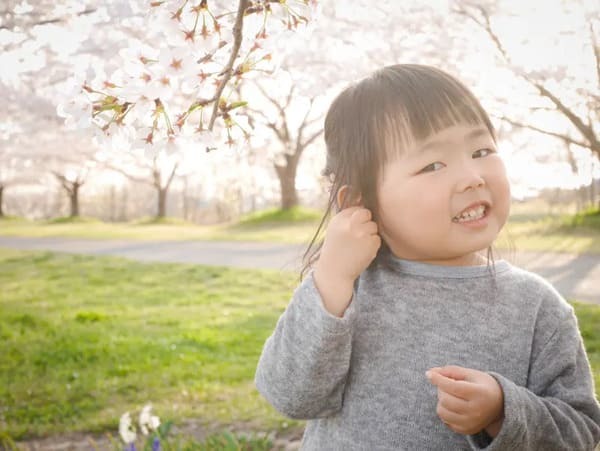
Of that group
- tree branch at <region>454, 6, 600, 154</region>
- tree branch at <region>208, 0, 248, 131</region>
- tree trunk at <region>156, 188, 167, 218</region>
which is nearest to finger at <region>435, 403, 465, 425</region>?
tree branch at <region>208, 0, 248, 131</region>

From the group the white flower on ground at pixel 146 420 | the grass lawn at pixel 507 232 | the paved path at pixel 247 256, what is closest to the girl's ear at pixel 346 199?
the grass lawn at pixel 507 232

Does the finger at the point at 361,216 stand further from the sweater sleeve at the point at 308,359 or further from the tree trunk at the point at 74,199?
the tree trunk at the point at 74,199

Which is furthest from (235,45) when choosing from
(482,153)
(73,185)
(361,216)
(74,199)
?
(73,185)

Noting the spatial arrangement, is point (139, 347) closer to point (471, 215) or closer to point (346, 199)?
point (346, 199)

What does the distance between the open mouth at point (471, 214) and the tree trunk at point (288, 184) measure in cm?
1710

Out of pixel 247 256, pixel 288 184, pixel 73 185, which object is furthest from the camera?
pixel 73 185

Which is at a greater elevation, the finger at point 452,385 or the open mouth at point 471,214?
the open mouth at point 471,214

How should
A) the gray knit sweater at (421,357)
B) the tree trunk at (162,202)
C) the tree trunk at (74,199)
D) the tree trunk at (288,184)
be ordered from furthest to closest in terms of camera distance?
the tree trunk at (74,199), the tree trunk at (162,202), the tree trunk at (288,184), the gray knit sweater at (421,357)

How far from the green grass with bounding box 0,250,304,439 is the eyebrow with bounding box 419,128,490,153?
2.07m

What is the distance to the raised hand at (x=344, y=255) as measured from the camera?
3.79 feet

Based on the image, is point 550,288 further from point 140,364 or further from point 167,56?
point 140,364

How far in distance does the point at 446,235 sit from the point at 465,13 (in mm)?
7587

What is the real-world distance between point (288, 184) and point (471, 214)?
57.2 feet

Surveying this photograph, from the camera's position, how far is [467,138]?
1.21 metres
